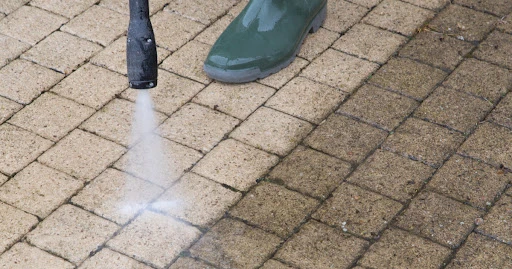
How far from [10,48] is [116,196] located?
4.37 feet

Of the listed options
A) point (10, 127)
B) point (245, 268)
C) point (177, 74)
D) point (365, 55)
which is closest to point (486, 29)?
point (365, 55)

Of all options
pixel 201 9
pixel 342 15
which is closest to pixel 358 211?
pixel 342 15

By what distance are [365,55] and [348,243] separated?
56.9 inches

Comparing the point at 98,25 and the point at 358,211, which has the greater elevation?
the point at 98,25

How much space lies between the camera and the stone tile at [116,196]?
381 cm

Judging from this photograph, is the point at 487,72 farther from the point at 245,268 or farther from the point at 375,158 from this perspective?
the point at 245,268

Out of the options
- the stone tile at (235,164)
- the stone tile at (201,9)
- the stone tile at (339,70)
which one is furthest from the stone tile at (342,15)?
the stone tile at (235,164)

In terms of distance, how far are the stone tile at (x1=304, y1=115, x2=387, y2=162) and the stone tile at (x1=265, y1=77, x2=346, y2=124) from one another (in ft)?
0.26

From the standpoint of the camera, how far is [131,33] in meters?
3.40

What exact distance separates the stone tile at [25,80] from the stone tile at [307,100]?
3.64ft

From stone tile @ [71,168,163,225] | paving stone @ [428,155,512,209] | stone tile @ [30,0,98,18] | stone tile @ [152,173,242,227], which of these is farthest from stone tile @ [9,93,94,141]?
paving stone @ [428,155,512,209]

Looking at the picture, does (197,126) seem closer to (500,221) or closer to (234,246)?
(234,246)

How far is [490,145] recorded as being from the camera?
424cm

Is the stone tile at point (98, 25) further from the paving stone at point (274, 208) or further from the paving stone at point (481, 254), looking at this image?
the paving stone at point (481, 254)
